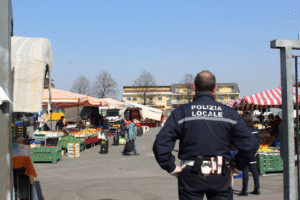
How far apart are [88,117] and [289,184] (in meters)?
25.2

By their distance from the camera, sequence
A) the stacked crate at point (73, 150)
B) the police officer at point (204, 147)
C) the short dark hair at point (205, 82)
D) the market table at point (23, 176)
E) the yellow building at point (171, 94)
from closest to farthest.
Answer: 1. the police officer at point (204, 147)
2. the short dark hair at point (205, 82)
3. the market table at point (23, 176)
4. the stacked crate at point (73, 150)
5. the yellow building at point (171, 94)

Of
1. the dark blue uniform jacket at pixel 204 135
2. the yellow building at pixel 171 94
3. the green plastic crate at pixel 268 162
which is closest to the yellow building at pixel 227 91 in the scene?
the yellow building at pixel 171 94

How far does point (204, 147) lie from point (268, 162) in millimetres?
7526

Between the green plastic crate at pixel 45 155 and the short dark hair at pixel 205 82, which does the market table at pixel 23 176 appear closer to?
the short dark hair at pixel 205 82

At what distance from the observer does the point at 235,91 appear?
104750 millimetres

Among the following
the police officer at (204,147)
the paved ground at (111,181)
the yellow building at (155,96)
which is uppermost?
the yellow building at (155,96)

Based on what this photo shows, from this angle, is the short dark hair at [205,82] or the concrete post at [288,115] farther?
the concrete post at [288,115]

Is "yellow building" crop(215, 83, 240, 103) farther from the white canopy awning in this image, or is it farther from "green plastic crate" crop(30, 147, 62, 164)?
the white canopy awning

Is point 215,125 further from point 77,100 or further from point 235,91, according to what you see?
point 235,91

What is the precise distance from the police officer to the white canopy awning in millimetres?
2762

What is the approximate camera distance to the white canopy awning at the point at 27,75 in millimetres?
4957

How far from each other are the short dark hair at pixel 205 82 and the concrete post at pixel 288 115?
1.04m

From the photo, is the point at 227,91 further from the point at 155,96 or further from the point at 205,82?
the point at 205,82

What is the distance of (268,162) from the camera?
9.71 m
